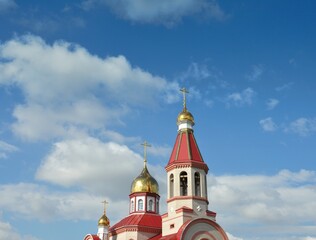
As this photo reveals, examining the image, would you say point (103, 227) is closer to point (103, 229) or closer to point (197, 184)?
point (103, 229)

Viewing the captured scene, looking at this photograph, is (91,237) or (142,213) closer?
(142,213)

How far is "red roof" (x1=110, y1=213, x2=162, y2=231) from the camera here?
36.5 m

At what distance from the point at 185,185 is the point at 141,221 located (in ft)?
21.2

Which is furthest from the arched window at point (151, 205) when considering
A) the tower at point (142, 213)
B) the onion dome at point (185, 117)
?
the onion dome at point (185, 117)

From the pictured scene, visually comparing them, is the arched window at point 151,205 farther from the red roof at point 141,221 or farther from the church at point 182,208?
the red roof at point 141,221

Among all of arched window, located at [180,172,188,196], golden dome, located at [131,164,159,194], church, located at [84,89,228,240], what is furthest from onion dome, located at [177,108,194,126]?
golden dome, located at [131,164,159,194]

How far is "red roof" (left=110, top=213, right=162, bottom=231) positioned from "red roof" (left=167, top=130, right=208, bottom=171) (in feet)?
21.1

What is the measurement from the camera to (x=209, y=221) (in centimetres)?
3036

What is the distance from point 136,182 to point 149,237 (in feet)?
19.1

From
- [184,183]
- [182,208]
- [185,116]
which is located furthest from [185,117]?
[182,208]

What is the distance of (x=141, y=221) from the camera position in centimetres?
3684

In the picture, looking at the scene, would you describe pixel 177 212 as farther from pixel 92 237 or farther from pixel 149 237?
pixel 92 237

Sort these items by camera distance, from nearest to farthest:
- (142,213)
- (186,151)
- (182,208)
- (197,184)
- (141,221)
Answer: (182,208)
(197,184)
(186,151)
(141,221)
(142,213)

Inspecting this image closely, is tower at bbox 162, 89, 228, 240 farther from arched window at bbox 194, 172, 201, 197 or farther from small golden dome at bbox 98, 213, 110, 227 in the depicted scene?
small golden dome at bbox 98, 213, 110, 227
